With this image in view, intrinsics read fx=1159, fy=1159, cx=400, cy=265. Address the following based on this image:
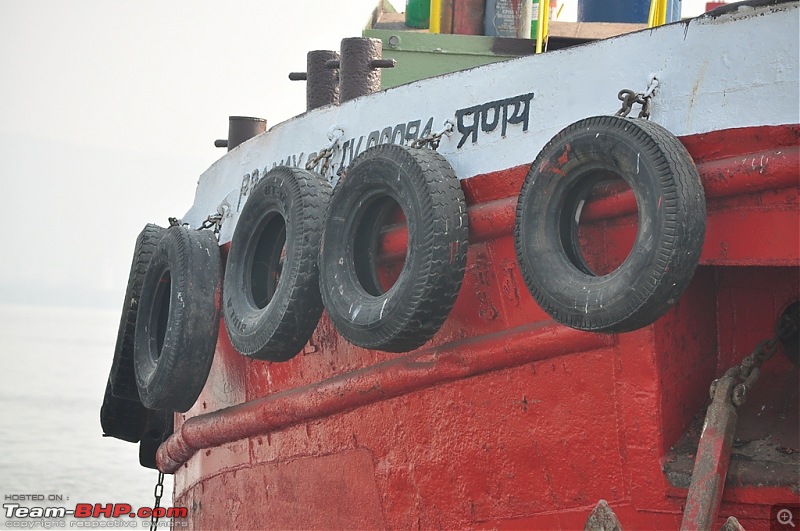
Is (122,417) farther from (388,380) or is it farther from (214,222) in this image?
(388,380)

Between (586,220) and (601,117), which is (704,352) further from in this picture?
(601,117)

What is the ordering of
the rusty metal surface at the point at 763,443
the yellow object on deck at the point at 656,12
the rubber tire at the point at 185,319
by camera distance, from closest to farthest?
1. the rusty metal surface at the point at 763,443
2. the yellow object on deck at the point at 656,12
3. the rubber tire at the point at 185,319

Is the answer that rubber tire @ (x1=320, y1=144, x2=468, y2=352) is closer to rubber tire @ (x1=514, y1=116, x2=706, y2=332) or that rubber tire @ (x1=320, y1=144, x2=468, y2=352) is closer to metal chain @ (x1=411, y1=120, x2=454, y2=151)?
metal chain @ (x1=411, y1=120, x2=454, y2=151)

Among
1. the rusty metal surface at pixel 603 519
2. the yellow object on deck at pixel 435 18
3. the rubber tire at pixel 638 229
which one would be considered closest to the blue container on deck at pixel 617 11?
the yellow object on deck at pixel 435 18

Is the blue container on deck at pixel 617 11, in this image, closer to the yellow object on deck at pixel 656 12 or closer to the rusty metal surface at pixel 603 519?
the yellow object on deck at pixel 656 12

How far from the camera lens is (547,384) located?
4.15 meters

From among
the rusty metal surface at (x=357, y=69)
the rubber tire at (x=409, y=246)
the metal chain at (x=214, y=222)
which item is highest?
the rusty metal surface at (x=357, y=69)

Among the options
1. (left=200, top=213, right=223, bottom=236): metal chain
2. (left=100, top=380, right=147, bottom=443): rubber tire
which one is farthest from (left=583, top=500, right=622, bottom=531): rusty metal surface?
(left=100, top=380, right=147, bottom=443): rubber tire

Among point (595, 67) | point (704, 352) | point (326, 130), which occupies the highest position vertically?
point (326, 130)

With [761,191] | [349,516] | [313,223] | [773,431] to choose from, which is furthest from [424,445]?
[761,191]

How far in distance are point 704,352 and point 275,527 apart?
242 cm

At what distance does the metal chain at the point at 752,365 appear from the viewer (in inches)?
147

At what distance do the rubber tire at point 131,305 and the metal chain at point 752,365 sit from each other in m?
3.42

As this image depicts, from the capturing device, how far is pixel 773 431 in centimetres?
387
